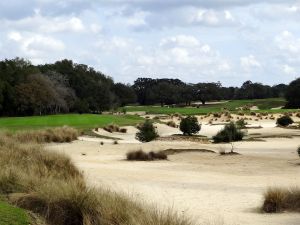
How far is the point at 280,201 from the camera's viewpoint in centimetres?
1312

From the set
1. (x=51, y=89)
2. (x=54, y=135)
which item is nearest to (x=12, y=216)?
(x=54, y=135)

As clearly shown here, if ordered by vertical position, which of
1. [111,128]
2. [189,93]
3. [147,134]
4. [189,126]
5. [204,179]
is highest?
[189,93]

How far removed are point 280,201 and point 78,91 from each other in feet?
353

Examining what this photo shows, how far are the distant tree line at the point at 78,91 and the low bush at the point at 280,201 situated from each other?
74925 millimetres

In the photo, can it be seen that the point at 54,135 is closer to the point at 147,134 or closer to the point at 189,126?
the point at 147,134

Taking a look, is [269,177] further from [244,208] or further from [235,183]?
[244,208]

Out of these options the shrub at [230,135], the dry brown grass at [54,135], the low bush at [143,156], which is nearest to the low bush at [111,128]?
the dry brown grass at [54,135]

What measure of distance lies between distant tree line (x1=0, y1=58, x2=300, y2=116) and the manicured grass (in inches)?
3050

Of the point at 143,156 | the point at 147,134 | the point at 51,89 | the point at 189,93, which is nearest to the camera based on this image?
the point at 143,156

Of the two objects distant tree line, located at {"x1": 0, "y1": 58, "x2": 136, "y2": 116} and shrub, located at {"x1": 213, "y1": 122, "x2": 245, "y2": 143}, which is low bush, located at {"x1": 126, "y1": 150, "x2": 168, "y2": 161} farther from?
distant tree line, located at {"x1": 0, "y1": 58, "x2": 136, "y2": 116}

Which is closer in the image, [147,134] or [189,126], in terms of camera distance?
[147,134]

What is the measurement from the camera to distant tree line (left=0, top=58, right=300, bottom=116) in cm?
8806

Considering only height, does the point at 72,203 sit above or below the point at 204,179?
above

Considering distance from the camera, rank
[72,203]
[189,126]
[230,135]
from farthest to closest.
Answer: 1. [189,126]
2. [230,135]
3. [72,203]
